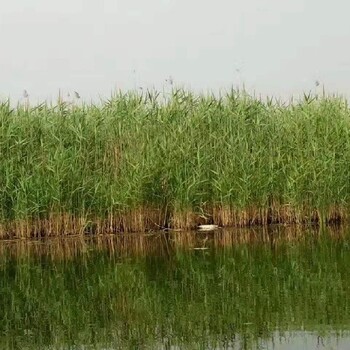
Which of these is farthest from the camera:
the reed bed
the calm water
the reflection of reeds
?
the reed bed

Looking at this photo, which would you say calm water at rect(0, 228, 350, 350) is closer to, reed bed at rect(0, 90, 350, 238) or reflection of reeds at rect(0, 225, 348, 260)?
reflection of reeds at rect(0, 225, 348, 260)

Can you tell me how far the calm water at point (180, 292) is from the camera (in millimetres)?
5109

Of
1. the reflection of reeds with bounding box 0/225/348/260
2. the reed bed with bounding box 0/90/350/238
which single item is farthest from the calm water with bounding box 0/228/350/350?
the reed bed with bounding box 0/90/350/238

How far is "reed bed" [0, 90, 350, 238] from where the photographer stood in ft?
33.5

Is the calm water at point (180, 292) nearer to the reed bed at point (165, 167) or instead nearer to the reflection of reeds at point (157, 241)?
the reflection of reeds at point (157, 241)

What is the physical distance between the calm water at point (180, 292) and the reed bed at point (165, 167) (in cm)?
52

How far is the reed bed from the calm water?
0.52m

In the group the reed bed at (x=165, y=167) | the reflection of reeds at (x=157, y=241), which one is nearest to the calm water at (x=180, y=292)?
the reflection of reeds at (x=157, y=241)

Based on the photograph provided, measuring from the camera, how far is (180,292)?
6.56m

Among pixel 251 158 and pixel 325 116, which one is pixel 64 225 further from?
pixel 325 116

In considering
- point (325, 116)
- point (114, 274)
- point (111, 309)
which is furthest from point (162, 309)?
point (325, 116)

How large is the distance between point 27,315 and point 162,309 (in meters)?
1.24

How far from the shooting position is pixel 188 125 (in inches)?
Answer: 430

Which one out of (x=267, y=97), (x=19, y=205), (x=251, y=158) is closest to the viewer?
(x=19, y=205)
